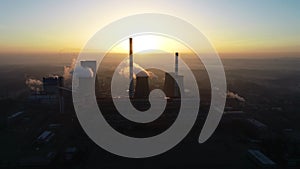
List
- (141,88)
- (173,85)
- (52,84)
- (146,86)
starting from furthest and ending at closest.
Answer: (52,84) → (173,85) → (146,86) → (141,88)

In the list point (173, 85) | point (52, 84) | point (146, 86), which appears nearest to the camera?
point (146, 86)

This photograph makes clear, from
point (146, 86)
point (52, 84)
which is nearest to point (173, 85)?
point (146, 86)

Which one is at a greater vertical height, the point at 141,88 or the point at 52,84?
the point at 52,84

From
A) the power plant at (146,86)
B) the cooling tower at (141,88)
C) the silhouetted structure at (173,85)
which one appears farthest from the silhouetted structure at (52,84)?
the silhouetted structure at (173,85)

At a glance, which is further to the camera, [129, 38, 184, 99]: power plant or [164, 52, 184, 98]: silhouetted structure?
[164, 52, 184, 98]: silhouetted structure

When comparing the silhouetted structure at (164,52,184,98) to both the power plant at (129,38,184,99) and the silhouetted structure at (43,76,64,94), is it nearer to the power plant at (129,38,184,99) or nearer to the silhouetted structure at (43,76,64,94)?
the power plant at (129,38,184,99)

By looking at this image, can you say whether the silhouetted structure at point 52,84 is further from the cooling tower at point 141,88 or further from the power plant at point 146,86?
the cooling tower at point 141,88

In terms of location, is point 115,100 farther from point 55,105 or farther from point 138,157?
point 138,157

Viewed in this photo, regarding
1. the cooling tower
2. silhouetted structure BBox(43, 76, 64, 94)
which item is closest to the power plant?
the cooling tower

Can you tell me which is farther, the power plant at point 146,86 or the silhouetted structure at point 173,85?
the silhouetted structure at point 173,85

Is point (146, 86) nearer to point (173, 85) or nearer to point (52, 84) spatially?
point (173, 85)

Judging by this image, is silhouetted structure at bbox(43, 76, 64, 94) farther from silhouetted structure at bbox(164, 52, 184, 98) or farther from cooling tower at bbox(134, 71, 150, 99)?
silhouetted structure at bbox(164, 52, 184, 98)
